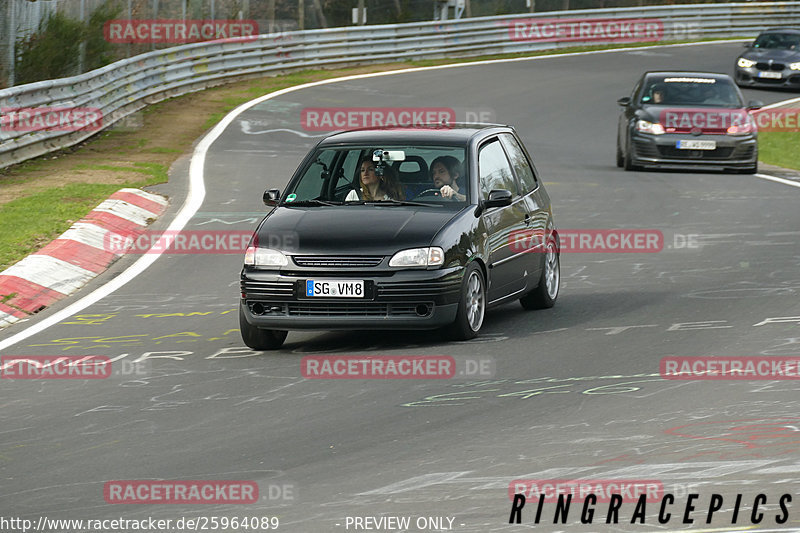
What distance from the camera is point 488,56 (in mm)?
42906

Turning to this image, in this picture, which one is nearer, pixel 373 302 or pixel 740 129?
pixel 373 302

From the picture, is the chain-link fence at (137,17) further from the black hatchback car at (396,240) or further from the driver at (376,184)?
the driver at (376,184)

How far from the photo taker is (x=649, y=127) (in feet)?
75.8

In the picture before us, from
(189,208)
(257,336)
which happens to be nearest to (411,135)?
(257,336)

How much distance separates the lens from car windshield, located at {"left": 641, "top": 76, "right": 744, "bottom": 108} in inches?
935

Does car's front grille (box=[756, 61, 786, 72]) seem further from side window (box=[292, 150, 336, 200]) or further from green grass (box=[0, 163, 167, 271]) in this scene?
side window (box=[292, 150, 336, 200])

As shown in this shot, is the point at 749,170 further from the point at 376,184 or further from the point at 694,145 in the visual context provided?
the point at 376,184

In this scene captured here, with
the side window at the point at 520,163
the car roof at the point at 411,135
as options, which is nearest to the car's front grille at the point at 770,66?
the side window at the point at 520,163

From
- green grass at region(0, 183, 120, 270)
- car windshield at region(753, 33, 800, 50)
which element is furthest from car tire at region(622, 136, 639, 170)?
car windshield at region(753, 33, 800, 50)

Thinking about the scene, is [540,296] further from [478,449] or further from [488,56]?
[488,56]

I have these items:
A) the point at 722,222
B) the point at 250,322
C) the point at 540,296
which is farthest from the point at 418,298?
the point at 722,222

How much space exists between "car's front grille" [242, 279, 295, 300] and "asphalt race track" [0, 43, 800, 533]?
442 millimetres

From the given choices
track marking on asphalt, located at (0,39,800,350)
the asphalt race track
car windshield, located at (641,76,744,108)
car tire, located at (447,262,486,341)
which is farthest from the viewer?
car windshield, located at (641,76,744,108)

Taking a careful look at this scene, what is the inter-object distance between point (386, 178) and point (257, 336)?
5.40 feet
